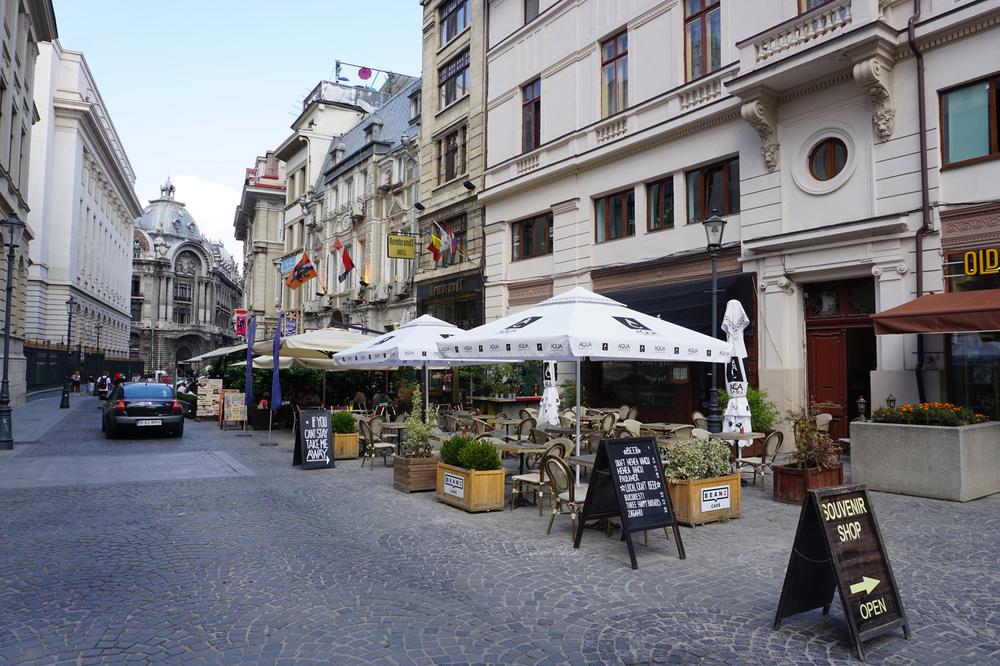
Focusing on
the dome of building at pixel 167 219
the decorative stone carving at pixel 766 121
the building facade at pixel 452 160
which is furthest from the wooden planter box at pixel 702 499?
the dome of building at pixel 167 219

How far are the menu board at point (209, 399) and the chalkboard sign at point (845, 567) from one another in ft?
78.4

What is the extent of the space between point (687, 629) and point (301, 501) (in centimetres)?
627

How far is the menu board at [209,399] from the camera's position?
25.5 metres

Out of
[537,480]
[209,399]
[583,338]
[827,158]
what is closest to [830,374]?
[827,158]

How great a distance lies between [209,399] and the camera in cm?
2577

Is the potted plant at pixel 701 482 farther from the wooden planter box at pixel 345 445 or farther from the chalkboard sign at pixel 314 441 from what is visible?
the wooden planter box at pixel 345 445

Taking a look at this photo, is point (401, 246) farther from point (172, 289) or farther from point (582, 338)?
point (172, 289)

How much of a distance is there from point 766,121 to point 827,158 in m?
1.50

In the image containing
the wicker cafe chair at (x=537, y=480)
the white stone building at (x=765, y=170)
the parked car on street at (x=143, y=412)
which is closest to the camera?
the wicker cafe chair at (x=537, y=480)

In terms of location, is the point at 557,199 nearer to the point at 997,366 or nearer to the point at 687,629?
the point at 997,366

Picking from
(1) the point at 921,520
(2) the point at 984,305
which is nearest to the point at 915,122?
(2) the point at 984,305

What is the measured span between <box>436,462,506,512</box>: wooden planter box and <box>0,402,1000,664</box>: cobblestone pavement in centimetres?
24

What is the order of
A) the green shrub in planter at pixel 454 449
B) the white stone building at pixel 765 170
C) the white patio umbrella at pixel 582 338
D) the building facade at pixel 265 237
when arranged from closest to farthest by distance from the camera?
the white patio umbrella at pixel 582 338 < the green shrub in planter at pixel 454 449 < the white stone building at pixel 765 170 < the building facade at pixel 265 237

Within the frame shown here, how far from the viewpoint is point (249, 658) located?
14.6 ft
